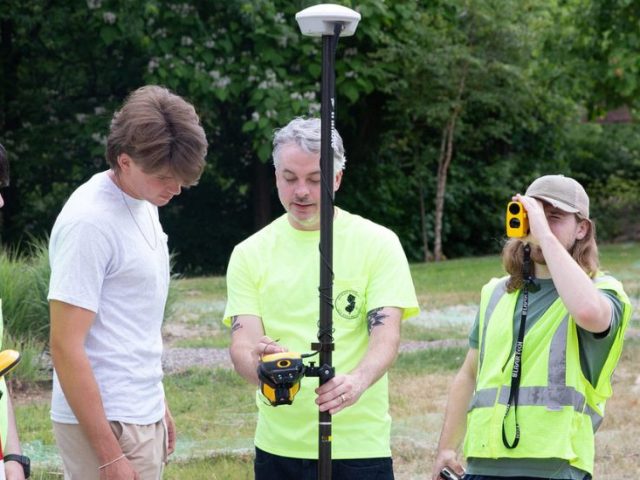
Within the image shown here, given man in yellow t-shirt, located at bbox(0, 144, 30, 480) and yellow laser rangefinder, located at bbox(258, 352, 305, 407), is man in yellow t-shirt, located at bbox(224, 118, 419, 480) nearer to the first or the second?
yellow laser rangefinder, located at bbox(258, 352, 305, 407)

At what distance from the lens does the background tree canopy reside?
17844mm

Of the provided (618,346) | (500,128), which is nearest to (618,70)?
(500,128)

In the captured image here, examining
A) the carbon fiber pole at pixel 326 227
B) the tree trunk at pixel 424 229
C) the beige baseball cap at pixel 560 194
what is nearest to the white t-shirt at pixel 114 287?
the carbon fiber pole at pixel 326 227

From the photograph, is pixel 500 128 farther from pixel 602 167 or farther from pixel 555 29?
pixel 602 167

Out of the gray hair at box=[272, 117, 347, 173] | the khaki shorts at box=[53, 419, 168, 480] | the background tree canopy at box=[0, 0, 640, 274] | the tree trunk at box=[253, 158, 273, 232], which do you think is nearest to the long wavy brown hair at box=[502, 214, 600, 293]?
the gray hair at box=[272, 117, 347, 173]

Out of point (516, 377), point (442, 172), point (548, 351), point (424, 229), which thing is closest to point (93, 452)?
point (516, 377)

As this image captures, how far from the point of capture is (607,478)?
620 cm

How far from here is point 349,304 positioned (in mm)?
3527

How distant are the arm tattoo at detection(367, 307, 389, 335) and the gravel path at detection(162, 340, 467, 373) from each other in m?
6.22

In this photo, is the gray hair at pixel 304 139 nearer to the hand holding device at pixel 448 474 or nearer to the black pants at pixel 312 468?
the black pants at pixel 312 468

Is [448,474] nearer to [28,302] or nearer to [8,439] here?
[8,439]

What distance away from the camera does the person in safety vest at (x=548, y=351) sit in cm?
331

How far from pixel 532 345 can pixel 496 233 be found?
21129 millimetres

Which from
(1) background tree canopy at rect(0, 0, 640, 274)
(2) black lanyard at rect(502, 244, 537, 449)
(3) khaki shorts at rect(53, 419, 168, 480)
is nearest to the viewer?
(3) khaki shorts at rect(53, 419, 168, 480)
